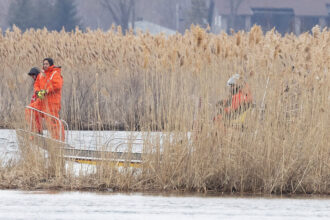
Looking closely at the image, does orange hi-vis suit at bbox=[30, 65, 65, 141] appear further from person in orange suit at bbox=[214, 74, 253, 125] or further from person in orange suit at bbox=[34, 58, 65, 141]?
person in orange suit at bbox=[214, 74, 253, 125]

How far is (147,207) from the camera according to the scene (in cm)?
930

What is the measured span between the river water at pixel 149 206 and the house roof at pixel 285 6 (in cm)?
7714

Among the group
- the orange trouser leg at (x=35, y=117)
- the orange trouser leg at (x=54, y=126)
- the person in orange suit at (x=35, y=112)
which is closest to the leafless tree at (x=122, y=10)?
the person in orange suit at (x=35, y=112)

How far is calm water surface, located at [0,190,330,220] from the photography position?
8.77m

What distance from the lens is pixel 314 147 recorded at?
10.6 m

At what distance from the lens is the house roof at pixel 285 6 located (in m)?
87.8

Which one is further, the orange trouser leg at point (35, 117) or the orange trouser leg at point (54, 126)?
the orange trouser leg at point (35, 117)

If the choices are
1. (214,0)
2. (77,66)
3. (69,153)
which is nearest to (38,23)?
(214,0)

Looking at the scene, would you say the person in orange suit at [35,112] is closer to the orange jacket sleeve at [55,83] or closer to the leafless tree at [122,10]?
the orange jacket sleeve at [55,83]

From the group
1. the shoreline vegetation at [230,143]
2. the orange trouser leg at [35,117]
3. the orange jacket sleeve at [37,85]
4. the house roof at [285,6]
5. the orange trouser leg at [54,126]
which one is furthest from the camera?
the house roof at [285,6]

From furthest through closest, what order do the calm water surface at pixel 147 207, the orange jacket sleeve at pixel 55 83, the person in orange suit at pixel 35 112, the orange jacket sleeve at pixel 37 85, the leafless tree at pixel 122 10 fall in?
1. the leafless tree at pixel 122 10
2. the orange jacket sleeve at pixel 37 85
3. the orange jacket sleeve at pixel 55 83
4. the person in orange suit at pixel 35 112
5. the calm water surface at pixel 147 207

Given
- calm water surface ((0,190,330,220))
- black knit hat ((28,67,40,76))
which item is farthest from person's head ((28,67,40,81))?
calm water surface ((0,190,330,220))

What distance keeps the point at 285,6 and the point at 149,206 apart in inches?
3207

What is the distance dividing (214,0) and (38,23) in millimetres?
22540
